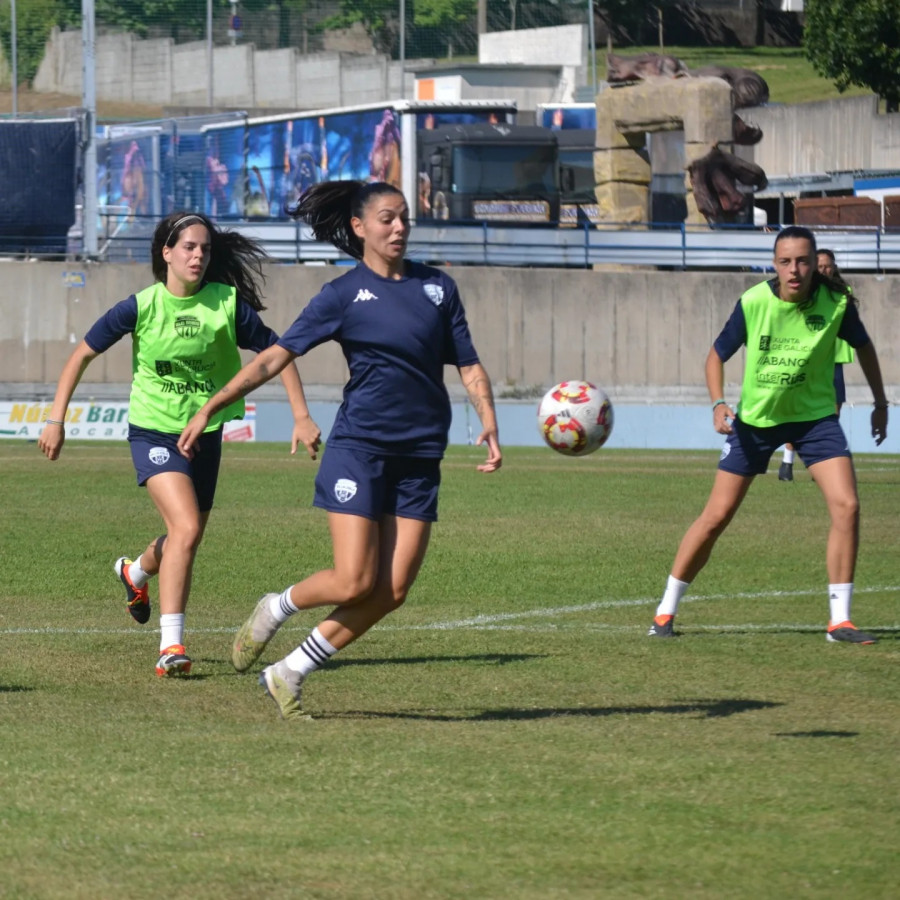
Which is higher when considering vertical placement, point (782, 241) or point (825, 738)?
point (782, 241)

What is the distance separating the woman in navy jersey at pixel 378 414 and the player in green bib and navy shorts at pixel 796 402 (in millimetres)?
2632

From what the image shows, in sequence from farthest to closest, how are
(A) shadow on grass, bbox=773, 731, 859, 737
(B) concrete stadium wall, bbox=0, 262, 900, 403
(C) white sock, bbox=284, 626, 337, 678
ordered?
(B) concrete stadium wall, bbox=0, 262, 900, 403
(C) white sock, bbox=284, 626, 337, 678
(A) shadow on grass, bbox=773, 731, 859, 737

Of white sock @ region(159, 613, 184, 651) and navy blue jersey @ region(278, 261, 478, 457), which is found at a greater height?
navy blue jersey @ region(278, 261, 478, 457)

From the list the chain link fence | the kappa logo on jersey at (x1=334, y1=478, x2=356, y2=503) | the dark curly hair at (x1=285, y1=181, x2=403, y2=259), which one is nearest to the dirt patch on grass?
the chain link fence

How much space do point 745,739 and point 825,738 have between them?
0.31 m

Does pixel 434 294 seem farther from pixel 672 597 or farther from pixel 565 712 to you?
pixel 672 597

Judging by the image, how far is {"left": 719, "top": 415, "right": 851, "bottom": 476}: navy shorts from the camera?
29.4 ft

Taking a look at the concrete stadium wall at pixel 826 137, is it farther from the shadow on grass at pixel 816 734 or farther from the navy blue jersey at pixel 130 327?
the shadow on grass at pixel 816 734

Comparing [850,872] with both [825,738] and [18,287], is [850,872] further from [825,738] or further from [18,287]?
[18,287]

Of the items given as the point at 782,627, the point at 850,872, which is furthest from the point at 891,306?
the point at 850,872

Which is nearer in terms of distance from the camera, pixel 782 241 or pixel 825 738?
pixel 825 738

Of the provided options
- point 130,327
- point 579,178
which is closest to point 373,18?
point 579,178

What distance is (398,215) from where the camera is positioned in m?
6.58

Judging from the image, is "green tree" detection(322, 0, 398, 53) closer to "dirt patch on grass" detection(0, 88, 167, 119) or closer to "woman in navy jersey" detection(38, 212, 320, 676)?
"dirt patch on grass" detection(0, 88, 167, 119)
